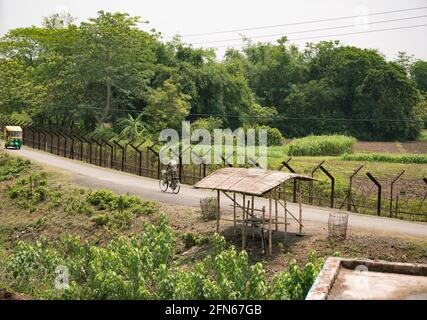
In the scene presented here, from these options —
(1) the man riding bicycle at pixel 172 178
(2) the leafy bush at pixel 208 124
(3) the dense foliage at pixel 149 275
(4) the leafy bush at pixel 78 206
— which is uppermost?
(2) the leafy bush at pixel 208 124

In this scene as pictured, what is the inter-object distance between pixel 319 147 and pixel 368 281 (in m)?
36.0

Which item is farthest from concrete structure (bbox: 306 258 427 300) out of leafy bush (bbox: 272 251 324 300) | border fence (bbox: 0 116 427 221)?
border fence (bbox: 0 116 427 221)

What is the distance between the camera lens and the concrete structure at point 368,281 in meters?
9.12

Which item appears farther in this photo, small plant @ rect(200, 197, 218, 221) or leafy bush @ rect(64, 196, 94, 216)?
leafy bush @ rect(64, 196, 94, 216)

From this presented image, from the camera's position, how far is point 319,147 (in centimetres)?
4544

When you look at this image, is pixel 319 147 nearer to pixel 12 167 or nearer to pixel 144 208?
pixel 12 167

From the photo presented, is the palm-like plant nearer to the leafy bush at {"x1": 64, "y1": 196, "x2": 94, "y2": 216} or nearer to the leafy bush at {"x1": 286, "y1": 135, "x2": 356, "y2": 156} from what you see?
the leafy bush at {"x1": 286, "y1": 135, "x2": 356, "y2": 156}

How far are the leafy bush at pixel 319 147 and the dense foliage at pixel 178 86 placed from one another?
4436 mm

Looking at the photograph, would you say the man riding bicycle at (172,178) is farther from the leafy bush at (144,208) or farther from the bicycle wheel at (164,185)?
the leafy bush at (144,208)

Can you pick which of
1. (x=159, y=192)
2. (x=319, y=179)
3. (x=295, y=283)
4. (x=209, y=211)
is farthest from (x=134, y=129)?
(x=295, y=283)

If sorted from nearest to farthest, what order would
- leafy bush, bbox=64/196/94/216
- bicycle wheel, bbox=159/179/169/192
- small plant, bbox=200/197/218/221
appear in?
small plant, bbox=200/197/218/221
leafy bush, bbox=64/196/94/216
bicycle wheel, bbox=159/179/169/192

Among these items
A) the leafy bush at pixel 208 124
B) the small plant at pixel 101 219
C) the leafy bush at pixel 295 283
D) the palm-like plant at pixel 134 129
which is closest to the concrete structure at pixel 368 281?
the leafy bush at pixel 295 283

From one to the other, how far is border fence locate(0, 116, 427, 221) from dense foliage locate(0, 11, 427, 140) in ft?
12.0

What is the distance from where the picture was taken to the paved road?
18.8 m
